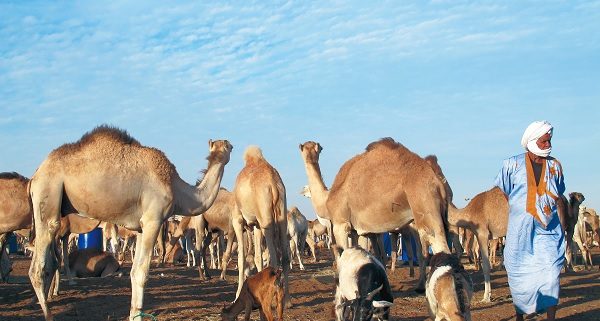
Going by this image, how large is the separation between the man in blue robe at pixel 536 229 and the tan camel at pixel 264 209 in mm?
4831

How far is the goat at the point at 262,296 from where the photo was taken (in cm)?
916

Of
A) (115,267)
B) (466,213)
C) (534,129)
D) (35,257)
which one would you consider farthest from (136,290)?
(115,267)

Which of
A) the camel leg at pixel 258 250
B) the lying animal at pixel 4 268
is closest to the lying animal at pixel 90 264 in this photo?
the lying animal at pixel 4 268

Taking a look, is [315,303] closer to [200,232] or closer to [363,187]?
[363,187]

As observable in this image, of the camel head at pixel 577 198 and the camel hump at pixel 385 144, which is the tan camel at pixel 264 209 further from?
the camel head at pixel 577 198

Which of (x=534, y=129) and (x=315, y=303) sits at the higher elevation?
(x=534, y=129)

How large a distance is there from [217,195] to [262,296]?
462 centimetres

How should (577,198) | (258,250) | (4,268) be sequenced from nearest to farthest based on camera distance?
(258,250)
(4,268)
(577,198)

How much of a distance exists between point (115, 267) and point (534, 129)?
1516 centimetres

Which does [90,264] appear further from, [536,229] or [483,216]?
[536,229]

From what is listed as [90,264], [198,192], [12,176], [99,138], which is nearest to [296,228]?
[90,264]

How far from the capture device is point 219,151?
40.0 feet

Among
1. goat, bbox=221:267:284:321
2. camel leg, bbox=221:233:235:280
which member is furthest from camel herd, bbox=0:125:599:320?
camel leg, bbox=221:233:235:280

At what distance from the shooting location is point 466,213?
623 inches
